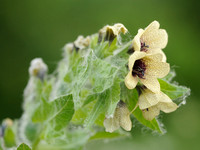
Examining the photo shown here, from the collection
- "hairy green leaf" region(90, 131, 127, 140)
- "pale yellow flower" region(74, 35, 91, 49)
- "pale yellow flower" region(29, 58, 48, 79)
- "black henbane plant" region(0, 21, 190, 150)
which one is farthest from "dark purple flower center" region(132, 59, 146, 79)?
"pale yellow flower" region(29, 58, 48, 79)

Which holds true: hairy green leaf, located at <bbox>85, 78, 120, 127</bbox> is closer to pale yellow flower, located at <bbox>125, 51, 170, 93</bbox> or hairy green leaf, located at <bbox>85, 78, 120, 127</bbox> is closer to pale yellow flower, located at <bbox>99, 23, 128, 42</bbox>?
pale yellow flower, located at <bbox>125, 51, 170, 93</bbox>

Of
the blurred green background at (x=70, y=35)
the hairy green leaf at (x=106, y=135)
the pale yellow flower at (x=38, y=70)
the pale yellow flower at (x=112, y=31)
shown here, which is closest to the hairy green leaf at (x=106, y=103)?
the pale yellow flower at (x=112, y=31)

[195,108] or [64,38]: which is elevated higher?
[64,38]

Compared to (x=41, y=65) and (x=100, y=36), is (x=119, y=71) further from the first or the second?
(x=41, y=65)

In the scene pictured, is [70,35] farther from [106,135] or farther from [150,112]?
[150,112]

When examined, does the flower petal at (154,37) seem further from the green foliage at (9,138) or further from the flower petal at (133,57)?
the green foliage at (9,138)

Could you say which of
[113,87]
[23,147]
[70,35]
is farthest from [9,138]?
[70,35]

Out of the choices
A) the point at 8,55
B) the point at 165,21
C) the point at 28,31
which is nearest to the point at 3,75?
the point at 8,55

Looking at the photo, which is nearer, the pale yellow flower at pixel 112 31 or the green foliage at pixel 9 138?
the pale yellow flower at pixel 112 31
